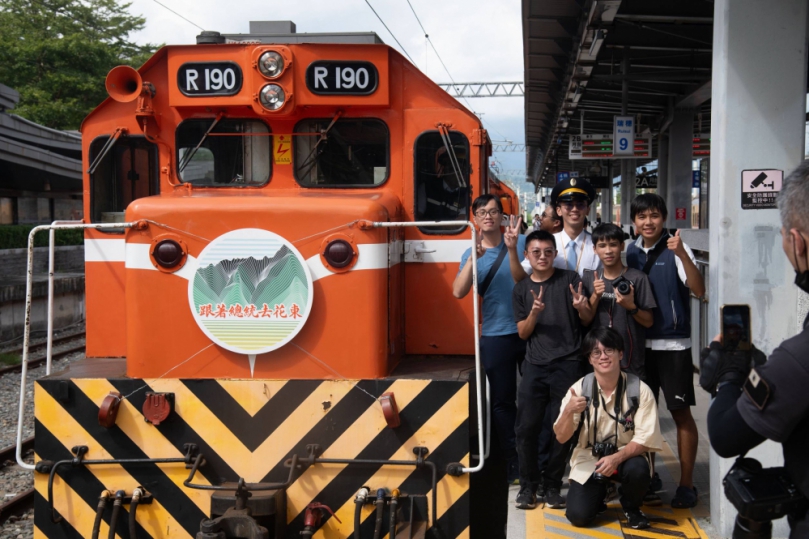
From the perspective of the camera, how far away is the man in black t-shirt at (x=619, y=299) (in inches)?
194

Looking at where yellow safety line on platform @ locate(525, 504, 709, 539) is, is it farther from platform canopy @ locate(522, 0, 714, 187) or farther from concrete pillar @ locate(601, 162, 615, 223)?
concrete pillar @ locate(601, 162, 615, 223)

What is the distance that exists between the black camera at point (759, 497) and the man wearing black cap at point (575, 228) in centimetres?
303

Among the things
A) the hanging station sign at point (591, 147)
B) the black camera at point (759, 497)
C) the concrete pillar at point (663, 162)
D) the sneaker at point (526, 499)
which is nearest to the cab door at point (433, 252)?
the sneaker at point (526, 499)

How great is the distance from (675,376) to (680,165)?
15142 millimetres

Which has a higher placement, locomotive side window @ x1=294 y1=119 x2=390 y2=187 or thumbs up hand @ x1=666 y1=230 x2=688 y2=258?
locomotive side window @ x1=294 y1=119 x2=390 y2=187

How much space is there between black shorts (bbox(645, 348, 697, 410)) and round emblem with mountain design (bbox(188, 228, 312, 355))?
7.95ft

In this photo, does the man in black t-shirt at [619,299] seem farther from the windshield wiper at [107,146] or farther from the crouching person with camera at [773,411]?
the windshield wiper at [107,146]

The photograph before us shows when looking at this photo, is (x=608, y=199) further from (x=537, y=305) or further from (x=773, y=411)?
(x=773, y=411)

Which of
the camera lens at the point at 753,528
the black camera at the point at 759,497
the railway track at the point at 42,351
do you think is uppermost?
the black camera at the point at 759,497

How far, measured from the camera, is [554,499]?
5.12 m

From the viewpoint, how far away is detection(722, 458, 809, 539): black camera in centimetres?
228

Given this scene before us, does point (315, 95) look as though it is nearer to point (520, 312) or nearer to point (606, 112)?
point (520, 312)

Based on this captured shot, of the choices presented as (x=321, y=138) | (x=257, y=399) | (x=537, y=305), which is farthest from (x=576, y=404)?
(x=321, y=138)

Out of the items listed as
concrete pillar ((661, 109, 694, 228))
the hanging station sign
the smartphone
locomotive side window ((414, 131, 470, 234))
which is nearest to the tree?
the hanging station sign
